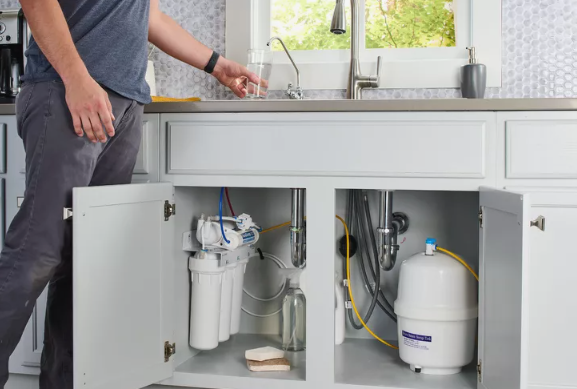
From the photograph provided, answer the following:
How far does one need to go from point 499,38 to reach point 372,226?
868 mm

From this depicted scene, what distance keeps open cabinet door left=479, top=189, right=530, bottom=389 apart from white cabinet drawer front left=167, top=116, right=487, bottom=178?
0.53 feet

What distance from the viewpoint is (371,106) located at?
5.45 feet

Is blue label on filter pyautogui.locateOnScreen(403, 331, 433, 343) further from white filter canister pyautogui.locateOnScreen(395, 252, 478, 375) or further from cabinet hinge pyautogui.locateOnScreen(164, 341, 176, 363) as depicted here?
cabinet hinge pyautogui.locateOnScreen(164, 341, 176, 363)

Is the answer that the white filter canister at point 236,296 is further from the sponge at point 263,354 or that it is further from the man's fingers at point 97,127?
the man's fingers at point 97,127

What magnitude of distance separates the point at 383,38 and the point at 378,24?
63 millimetres

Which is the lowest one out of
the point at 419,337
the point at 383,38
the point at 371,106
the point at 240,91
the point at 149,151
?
the point at 419,337

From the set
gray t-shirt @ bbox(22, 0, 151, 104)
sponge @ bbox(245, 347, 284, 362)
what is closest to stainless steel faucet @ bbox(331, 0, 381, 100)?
gray t-shirt @ bbox(22, 0, 151, 104)

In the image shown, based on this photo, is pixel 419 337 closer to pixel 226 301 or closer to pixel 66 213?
pixel 226 301

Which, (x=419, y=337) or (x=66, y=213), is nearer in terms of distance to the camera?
(x=66, y=213)

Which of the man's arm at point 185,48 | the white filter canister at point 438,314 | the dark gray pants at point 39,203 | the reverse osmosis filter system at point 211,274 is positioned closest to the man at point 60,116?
the dark gray pants at point 39,203

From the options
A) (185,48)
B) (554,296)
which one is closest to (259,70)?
(185,48)

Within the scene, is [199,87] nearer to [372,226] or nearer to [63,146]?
[372,226]

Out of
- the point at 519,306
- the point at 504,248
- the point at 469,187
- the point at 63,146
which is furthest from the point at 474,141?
the point at 63,146

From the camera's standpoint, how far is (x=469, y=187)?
65.0 inches
